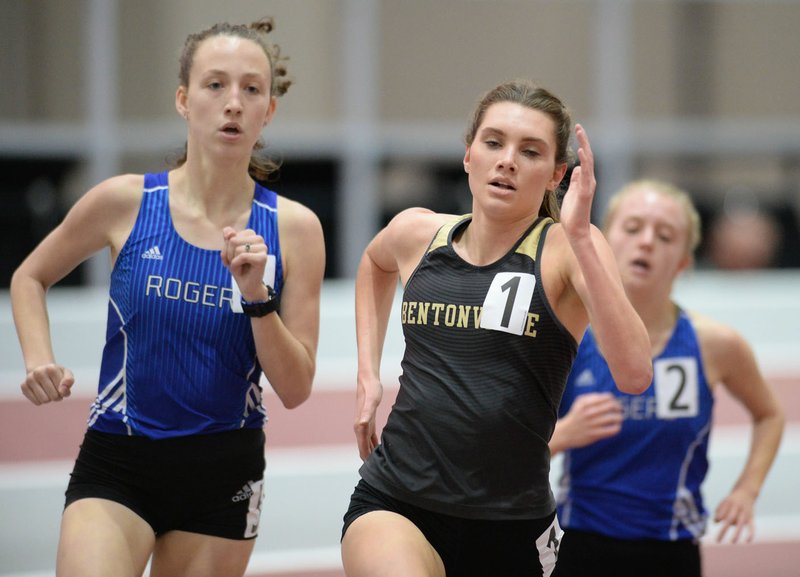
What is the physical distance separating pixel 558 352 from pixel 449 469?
393mm

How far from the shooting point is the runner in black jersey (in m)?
2.66

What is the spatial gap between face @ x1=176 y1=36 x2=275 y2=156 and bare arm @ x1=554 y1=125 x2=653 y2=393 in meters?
1.01

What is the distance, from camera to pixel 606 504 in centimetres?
369

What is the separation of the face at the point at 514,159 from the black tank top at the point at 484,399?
11 centimetres

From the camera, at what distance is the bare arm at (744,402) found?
3.77 metres

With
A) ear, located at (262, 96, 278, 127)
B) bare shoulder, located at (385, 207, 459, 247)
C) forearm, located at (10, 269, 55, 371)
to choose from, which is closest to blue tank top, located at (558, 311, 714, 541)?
bare shoulder, located at (385, 207, 459, 247)

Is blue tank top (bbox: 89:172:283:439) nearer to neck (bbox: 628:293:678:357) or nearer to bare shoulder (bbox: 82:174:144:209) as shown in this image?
bare shoulder (bbox: 82:174:144:209)

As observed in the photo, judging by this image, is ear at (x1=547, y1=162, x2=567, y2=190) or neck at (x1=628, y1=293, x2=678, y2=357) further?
neck at (x1=628, y1=293, x2=678, y2=357)

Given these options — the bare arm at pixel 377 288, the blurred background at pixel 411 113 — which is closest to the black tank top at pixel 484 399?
the bare arm at pixel 377 288

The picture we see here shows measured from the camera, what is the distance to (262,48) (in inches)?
125

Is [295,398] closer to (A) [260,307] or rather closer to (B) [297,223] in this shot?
(A) [260,307]

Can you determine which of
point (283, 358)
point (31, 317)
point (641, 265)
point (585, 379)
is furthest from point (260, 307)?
point (641, 265)

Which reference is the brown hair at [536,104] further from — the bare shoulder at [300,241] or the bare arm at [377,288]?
the bare shoulder at [300,241]

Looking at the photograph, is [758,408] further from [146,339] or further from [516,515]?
[146,339]
